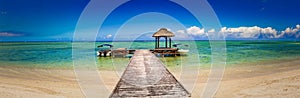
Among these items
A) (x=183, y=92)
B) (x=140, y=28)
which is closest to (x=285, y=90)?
(x=183, y=92)

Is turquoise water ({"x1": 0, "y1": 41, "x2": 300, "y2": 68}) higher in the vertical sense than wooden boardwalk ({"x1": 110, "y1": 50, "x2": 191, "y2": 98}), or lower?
lower

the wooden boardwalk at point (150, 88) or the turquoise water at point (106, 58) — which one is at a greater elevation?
the wooden boardwalk at point (150, 88)

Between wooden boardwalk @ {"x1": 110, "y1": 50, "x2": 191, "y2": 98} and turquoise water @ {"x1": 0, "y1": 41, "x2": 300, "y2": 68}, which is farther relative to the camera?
turquoise water @ {"x1": 0, "y1": 41, "x2": 300, "y2": 68}

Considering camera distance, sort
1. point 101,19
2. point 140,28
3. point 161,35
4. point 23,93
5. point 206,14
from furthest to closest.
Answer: point 161,35 < point 140,28 < point 206,14 < point 101,19 < point 23,93

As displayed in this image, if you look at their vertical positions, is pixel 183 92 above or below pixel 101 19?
below

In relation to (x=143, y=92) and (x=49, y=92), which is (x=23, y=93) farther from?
(x=143, y=92)

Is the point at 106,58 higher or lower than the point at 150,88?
lower

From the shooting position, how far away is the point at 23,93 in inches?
281

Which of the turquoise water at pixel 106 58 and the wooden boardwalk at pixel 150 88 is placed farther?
the turquoise water at pixel 106 58

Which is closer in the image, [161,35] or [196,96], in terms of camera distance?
[196,96]

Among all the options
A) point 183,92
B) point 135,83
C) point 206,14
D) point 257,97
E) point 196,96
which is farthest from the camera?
point 206,14

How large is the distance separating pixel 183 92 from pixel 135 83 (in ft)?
4.49

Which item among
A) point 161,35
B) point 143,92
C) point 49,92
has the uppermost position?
point 161,35

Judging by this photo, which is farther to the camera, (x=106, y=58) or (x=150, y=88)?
(x=106, y=58)
